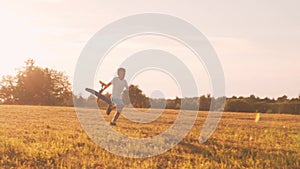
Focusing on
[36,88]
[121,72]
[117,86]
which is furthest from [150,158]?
[36,88]

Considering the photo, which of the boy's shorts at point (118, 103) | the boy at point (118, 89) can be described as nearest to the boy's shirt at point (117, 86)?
the boy at point (118, 89)

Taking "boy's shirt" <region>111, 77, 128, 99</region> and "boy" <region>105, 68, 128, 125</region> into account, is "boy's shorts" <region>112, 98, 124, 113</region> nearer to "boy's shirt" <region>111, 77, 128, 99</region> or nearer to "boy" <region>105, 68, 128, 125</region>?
"boy" <region>105, 68, 128, 125</region>

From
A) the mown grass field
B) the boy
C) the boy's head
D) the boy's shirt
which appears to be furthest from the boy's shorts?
the mown grass field

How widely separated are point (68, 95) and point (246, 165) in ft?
214

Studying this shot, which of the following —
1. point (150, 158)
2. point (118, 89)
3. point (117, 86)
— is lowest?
point (150, 158)

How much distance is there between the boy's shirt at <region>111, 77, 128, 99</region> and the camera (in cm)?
1644

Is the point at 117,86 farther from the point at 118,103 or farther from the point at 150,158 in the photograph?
the point at 150,158

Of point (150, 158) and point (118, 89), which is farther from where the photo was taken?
point (118, 89)

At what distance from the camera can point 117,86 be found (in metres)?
16.4

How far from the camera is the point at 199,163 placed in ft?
30.5

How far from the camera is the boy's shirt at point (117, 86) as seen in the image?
16438 millimetres

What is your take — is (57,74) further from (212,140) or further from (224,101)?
(212,140)

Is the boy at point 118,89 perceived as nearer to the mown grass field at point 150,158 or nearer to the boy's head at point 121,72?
the boy's head at point 121,72

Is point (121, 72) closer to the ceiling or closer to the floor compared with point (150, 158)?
→ closer to the ceiling
